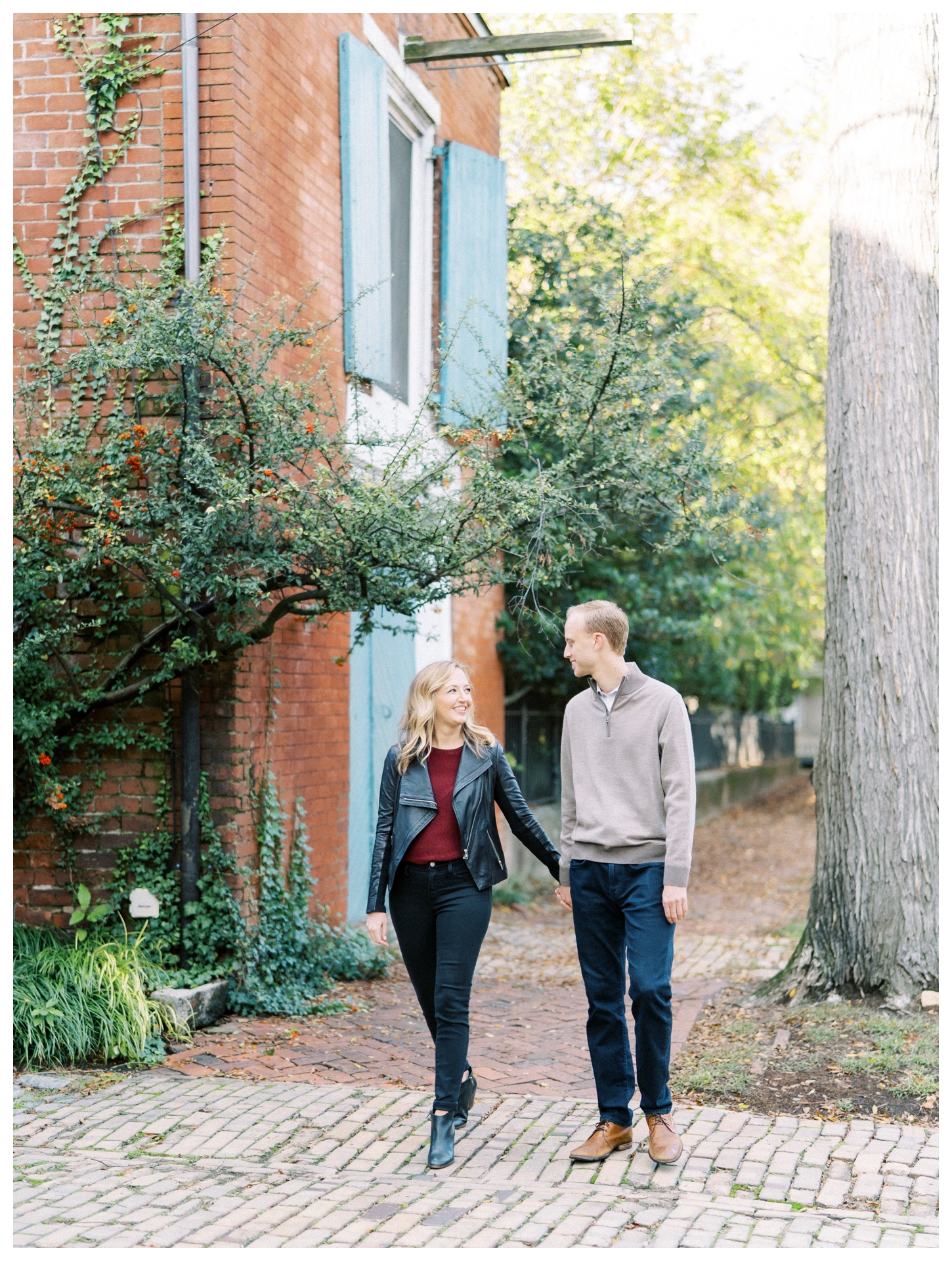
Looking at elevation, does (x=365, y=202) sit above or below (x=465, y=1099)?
above

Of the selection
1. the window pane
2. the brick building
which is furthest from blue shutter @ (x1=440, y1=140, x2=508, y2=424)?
the window pane

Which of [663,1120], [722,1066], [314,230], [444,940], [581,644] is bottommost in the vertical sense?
[722,1066]

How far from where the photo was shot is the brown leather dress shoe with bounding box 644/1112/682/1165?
13.5ft

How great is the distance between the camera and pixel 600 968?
170 inches

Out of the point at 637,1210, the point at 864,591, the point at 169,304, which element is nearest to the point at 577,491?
the point at 864,591

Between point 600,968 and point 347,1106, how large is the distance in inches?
53.4

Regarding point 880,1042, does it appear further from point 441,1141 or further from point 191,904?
point 191,904

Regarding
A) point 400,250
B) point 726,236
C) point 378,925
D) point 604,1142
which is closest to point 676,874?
point 604,1142

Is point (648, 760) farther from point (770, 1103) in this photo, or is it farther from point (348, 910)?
point (348, 910)

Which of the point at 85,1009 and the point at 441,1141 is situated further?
the point at 85,1009

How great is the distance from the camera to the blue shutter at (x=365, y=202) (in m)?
7.83

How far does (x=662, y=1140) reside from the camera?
415 centimetres

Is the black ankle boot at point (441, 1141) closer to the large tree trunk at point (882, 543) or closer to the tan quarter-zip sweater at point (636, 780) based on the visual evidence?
the tan quarter-zip sweater at point (636, 780)

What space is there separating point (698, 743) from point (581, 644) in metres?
16.2
